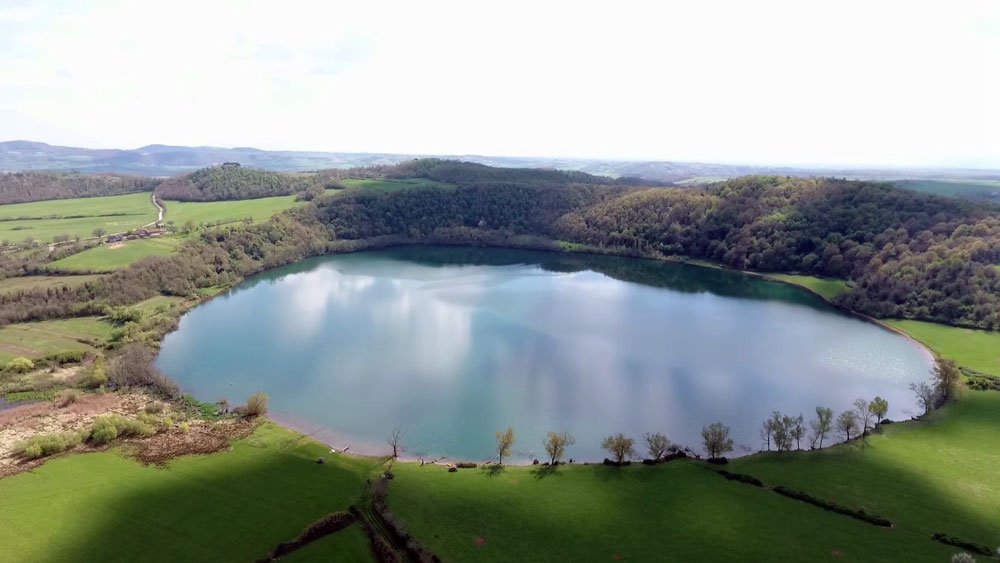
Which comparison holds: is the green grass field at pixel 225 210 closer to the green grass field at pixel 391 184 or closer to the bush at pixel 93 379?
the green grass field at pixel 391 184

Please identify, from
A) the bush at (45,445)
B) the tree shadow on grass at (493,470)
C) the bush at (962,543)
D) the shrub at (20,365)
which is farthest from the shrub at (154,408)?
the bush at (962,543)

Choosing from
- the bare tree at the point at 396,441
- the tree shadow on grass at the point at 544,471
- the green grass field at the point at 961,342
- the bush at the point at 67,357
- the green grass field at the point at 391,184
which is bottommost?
the bare tree at the point at 396,441

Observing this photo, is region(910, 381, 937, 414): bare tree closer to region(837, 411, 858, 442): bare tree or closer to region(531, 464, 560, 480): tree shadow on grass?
region(837, 411, 858, 442): bare tree

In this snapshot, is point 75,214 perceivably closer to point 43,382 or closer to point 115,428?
point 43,382

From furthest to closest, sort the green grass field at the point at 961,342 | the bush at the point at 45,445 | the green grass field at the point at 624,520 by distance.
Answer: the green grass field at the point at 961,342 < the bush at the point at 45,445 < the green grass field at the point at 624,520

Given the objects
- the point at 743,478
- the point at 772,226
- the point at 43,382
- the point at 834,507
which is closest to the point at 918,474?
the point at 834,507
